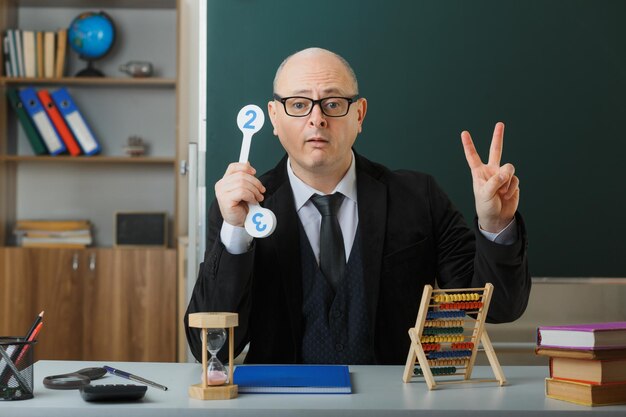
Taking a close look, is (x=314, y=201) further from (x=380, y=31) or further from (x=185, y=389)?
(x=380, y=31)

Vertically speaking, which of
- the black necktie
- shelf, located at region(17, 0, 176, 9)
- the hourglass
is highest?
shelf, located at region(17, 0, 176, 9)

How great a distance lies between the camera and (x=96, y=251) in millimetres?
4242

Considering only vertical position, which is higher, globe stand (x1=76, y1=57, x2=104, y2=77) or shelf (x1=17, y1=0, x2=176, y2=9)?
shelf (x1=17, y1=0, x2=176, y2=9)

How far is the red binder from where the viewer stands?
173 inches

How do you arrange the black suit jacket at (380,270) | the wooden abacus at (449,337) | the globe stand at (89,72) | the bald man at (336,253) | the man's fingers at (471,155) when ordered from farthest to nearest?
the globe stand at (89,72) → the bald man at (336,253) → the black suit jacket at (380,270) → the man's fingers at (471,155) → the wooden abacus at (449,337)

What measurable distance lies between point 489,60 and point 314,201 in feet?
3.92

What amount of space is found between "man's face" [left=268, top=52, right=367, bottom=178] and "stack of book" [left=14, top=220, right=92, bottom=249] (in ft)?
8.00

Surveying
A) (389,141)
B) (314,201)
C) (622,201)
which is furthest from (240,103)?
(622,201)

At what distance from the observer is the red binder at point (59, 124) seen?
4.39m

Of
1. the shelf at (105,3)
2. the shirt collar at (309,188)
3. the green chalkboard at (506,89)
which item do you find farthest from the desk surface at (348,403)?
the shelf at (105,3)

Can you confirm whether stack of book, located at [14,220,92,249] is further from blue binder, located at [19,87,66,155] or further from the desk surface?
the desk surface

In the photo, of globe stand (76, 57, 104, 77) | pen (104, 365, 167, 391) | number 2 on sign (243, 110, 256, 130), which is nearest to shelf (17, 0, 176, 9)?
globe stand (76, 57, 104, 77)

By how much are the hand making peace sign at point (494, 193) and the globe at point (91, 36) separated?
3187 mm

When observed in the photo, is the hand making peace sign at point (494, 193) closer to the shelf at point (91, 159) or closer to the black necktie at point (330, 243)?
the black necktie at point (330, 243)
